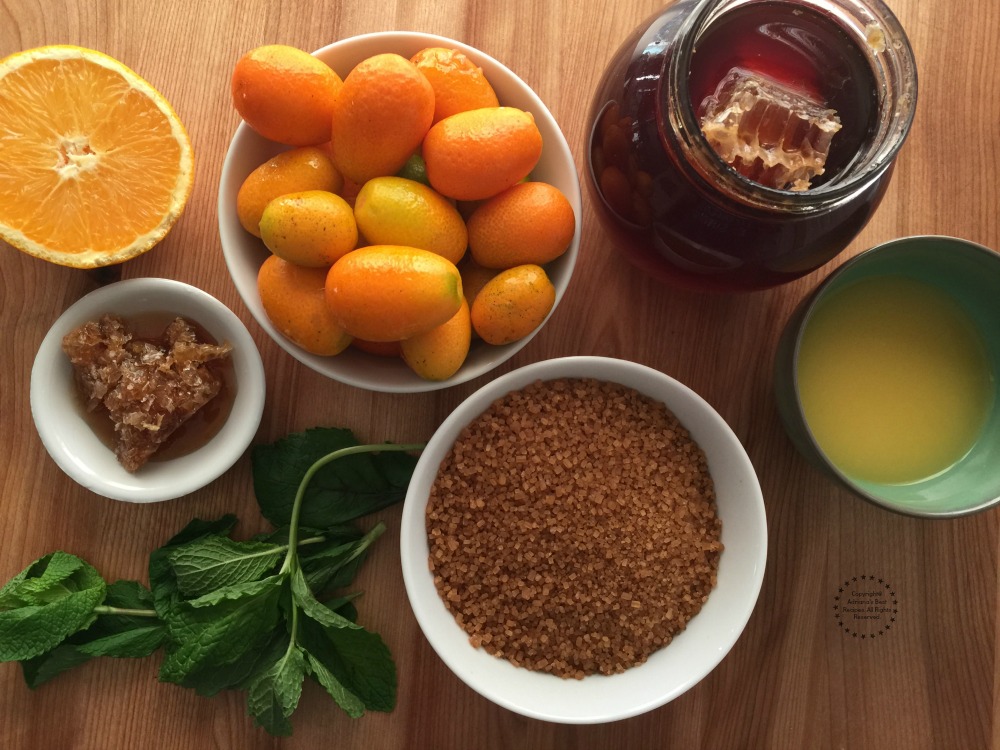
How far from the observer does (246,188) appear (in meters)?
0.82

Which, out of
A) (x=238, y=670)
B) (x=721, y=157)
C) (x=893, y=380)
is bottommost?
(x=238, y=670)

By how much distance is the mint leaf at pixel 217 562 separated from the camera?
917 millimetres

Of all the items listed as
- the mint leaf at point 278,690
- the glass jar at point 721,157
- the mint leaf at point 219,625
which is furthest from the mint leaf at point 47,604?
the glass jar at point 721,157

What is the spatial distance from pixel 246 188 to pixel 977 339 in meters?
0.94

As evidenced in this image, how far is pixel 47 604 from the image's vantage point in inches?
36.1

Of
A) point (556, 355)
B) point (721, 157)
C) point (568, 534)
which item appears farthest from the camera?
point (556, 355)

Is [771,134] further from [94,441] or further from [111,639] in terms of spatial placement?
[111,639]

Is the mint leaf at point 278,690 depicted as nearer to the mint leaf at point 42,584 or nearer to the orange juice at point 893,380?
the mint leaf at point 42,584

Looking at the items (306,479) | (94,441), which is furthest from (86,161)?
(306,479)

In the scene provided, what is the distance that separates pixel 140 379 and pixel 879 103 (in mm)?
886

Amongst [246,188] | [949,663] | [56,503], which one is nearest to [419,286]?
[246,188]

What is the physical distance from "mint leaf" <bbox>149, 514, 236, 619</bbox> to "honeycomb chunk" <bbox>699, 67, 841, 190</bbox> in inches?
30.2

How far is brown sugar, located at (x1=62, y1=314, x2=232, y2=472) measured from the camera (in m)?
0.90

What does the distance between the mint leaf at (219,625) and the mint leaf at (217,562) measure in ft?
0.07
